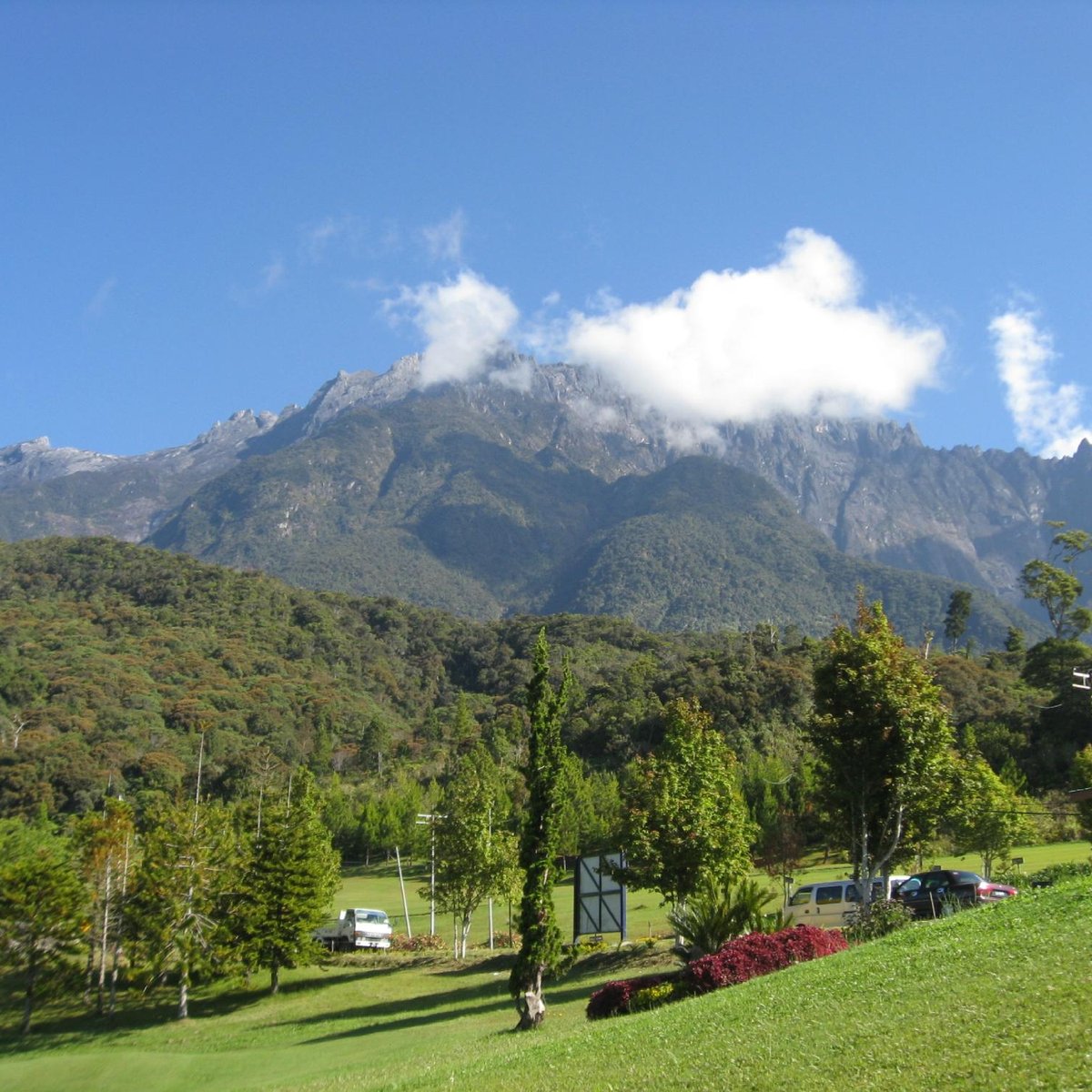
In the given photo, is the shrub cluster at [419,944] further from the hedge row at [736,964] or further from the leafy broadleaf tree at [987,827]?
the hedge row at [736,964]

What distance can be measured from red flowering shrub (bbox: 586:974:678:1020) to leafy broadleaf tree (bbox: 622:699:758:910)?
327 inches

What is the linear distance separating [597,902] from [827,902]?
903 cm

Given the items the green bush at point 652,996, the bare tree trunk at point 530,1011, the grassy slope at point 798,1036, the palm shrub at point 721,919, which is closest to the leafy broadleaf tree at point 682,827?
the grassy slope at point 798,1036

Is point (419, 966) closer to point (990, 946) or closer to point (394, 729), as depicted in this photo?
point (990, 946)

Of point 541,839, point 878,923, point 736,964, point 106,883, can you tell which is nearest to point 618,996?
point 736,964

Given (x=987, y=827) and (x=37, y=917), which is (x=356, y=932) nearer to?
(x=37, y=917)

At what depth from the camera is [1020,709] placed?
7162 centimetres

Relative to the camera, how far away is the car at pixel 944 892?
24047 millimetres

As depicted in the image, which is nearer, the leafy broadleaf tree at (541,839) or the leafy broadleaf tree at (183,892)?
the leafy broadleaf tree at (541,839)

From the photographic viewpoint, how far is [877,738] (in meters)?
24.6

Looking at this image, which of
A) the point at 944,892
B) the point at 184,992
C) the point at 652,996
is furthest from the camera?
the point at 184,992

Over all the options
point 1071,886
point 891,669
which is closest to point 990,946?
point 1071,886

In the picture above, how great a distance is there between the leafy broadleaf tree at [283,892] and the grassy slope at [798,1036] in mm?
9561

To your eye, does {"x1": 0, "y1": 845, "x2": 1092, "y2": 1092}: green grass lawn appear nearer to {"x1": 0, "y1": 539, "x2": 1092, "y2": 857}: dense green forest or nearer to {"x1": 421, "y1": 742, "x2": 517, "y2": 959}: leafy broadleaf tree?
{"x1": 421, "y1": 742, "x2": 517, "y2": 959}: leafy broadleaf tree
